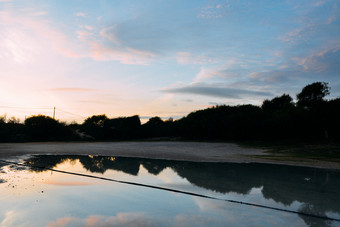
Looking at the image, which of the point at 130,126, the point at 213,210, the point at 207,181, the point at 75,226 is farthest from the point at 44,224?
the point at 130,126

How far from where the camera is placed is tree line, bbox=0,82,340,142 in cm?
3866

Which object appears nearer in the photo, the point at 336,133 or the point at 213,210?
the point at 213,210

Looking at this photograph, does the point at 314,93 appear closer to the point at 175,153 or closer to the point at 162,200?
the point at 175,153

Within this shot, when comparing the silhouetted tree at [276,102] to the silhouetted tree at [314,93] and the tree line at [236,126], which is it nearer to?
the tree line at [236,126]

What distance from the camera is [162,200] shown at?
28.1ft

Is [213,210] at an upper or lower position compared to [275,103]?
lower

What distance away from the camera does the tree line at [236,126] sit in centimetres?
3866

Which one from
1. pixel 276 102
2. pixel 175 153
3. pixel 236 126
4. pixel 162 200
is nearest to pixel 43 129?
pixel 175 153

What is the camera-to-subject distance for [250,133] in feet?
Answer: 169

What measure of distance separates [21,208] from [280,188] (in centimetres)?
970

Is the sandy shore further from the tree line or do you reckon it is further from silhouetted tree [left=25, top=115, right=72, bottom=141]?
silhouetted tree [left=25, top=115, right=72, bottom=141]

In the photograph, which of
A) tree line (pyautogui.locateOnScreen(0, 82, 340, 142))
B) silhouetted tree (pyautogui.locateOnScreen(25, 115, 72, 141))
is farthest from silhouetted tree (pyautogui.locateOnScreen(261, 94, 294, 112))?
silhouetted tree (pyautogui.locateOnScreen(25, 115, 72, 141))

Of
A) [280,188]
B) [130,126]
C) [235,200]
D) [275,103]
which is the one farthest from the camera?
[275,103]

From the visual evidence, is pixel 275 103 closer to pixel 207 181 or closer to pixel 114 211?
pixel 207 181
